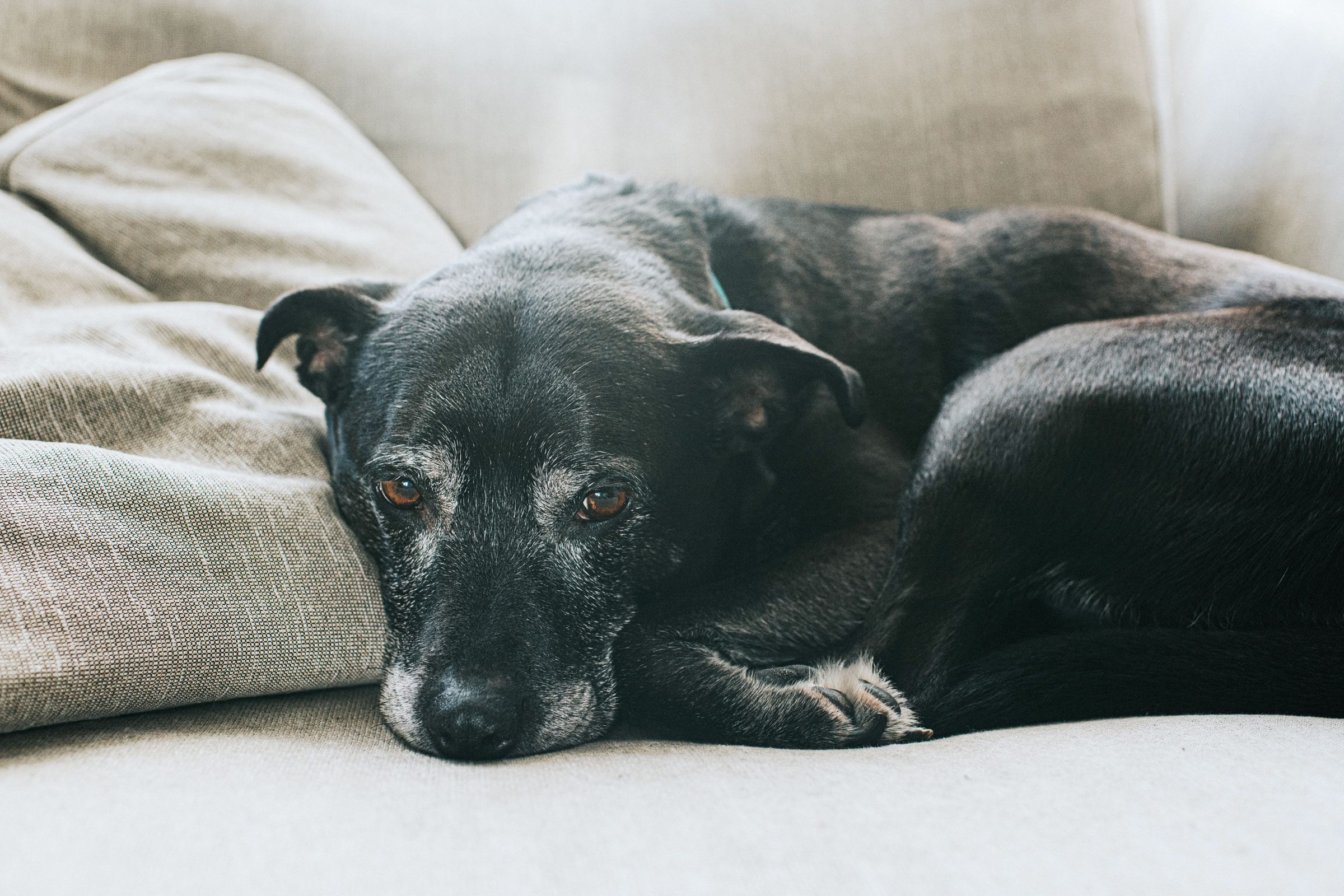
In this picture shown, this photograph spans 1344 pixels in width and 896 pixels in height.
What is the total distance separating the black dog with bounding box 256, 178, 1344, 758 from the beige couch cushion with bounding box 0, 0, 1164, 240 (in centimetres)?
99

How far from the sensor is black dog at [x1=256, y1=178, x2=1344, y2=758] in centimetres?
147

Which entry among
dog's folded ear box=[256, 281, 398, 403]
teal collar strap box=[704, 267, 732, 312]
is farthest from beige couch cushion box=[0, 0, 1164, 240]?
dog's folded ear box=[256, 281, 398, 403]

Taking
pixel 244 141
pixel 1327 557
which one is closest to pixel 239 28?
pixel 244 141

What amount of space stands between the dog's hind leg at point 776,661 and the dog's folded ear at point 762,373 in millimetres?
293

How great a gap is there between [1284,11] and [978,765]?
2.70 meters

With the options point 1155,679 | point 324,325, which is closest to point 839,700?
point 1155,679

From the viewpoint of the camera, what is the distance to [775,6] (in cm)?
290

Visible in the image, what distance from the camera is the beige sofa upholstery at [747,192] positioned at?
0.93m

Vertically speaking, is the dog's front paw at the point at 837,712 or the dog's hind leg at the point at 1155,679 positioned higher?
the dog's hind leg at the point at 1155,679

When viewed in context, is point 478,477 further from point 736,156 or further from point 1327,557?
point 736,156

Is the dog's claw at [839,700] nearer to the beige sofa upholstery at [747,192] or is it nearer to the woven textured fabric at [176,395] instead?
the beige sofa upholstery at [747,192]

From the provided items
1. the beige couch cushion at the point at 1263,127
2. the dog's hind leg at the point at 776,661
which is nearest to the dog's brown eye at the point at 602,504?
the dog's hind leg at the point at 776,661

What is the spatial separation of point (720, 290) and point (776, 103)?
106cm

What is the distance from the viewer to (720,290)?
2.08 m
